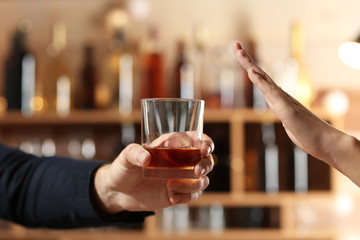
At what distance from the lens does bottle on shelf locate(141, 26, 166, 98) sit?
2164 mm

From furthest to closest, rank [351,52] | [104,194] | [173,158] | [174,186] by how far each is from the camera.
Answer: [351,52] < [104,194] < [174,186] < [173,158]

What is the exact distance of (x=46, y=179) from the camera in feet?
3.68

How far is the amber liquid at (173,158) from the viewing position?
729 millimetres

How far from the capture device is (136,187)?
0.92 metres

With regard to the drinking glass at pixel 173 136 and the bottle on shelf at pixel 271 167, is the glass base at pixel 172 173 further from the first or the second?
the bottle on shelf at pixel 271 167

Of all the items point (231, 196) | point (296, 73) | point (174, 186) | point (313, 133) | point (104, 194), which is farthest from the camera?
point (296, 73)

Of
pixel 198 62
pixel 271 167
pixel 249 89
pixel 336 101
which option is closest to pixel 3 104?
pixel 198 62

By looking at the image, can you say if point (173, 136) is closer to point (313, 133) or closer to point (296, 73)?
point (313, 133)

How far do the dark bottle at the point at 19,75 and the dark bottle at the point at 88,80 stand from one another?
215 millimetres

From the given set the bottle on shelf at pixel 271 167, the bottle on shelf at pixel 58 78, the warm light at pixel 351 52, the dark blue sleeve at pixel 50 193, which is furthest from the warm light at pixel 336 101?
the dark blue sleeve at pixel 50 193

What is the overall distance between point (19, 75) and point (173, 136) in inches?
64.0

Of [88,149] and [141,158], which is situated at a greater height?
[141,158]

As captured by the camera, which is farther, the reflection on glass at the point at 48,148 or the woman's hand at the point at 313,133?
the reflection on glass at the point at 48,148

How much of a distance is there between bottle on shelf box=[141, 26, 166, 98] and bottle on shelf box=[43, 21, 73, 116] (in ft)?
1.10
